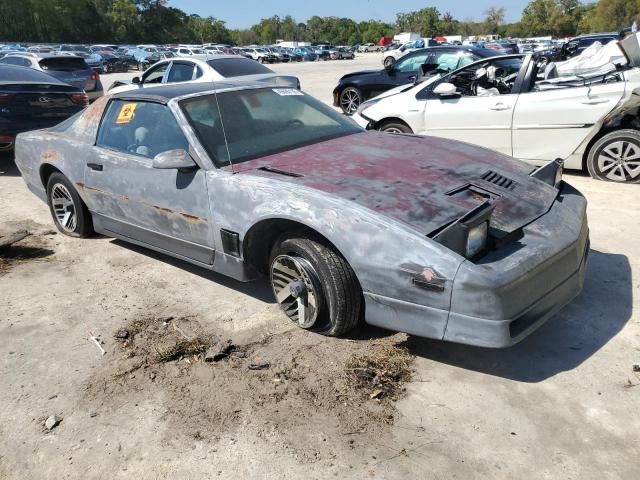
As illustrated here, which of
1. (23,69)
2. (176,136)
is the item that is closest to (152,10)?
(23,69)

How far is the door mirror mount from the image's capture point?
142 inches

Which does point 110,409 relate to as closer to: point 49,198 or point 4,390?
point 4,390

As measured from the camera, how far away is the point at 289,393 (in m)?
2.88

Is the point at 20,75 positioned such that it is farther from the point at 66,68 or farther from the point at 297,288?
the point at 297,288

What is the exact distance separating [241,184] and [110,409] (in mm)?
Answer: 1454

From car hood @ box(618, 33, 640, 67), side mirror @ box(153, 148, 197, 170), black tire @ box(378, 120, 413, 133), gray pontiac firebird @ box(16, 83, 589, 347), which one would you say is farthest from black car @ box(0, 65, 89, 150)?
car hood @ box(618, 33, 640, 67)

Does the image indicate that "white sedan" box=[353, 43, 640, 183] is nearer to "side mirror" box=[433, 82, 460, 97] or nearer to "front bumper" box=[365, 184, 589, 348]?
"side mirror" box=[433, 82, 460, 97]

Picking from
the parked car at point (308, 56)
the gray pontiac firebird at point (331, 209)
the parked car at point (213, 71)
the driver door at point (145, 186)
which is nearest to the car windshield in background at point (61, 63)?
the parked car at point (213, 71)

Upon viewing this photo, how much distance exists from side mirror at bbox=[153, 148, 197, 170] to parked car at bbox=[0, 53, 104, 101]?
11.9 metres

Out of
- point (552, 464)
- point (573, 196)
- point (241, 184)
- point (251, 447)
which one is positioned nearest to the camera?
point (552, 464)

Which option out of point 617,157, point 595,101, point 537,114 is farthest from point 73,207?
point 617,157

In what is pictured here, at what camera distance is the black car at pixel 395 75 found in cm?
1127

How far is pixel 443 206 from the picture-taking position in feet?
9.93

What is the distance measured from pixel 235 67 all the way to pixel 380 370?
8.72m
